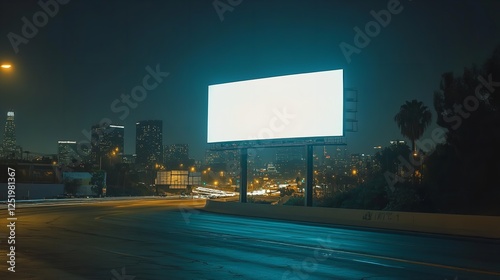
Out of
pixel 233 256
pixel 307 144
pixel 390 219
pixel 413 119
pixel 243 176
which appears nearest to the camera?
pixel 233 256

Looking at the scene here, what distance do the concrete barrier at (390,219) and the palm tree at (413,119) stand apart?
31.5 metres

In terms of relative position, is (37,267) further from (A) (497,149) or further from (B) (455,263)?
(A) (497,149)

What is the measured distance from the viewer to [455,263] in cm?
1579

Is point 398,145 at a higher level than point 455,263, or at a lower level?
higher

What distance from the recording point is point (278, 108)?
44125 millimetres

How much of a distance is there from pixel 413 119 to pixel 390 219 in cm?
3970

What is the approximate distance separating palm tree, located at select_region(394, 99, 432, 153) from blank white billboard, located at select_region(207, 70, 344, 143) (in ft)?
95.3

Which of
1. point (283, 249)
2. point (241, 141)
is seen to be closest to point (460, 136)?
point (241, 141)

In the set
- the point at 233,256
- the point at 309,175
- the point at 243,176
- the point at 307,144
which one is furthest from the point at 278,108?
the point at 233,256

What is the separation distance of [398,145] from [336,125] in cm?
4679

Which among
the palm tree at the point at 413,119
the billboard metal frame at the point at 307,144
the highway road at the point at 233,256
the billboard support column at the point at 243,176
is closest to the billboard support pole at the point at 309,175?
the billboard metal frame at the point at 307,144

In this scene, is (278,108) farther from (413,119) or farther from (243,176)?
(413,119)

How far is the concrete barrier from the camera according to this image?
2630 centimetres

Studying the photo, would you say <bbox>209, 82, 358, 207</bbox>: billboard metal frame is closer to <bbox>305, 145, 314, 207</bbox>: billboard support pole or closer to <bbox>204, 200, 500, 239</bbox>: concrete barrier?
<bbox>305, 145, 314, 207</bbox>: billboard support pole
